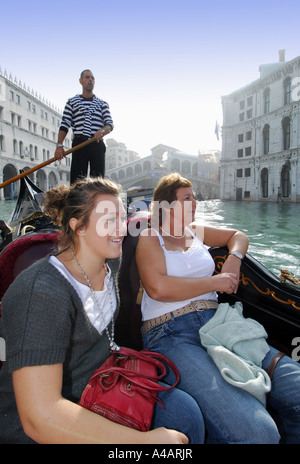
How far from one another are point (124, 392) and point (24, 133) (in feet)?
80.1

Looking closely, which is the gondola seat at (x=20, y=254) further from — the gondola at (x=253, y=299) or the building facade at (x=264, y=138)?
the building facade at (x=264, y=138)

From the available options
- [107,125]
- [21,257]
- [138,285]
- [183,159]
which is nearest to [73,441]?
[21,257]

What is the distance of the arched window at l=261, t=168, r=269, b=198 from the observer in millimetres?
18688

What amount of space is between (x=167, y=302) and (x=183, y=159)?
31.9m

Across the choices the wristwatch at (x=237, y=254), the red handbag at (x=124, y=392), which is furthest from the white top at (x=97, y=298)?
the wristwatch at (x=237, y=254)

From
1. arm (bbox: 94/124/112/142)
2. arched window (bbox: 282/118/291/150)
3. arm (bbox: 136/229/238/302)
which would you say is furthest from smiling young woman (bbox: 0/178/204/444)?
arched window (bbox: 282/118/291/150)

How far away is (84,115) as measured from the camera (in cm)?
226

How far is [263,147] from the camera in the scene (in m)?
18.7

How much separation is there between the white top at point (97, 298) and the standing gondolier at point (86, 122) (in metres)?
1.49

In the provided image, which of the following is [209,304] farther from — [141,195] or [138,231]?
[141,195]

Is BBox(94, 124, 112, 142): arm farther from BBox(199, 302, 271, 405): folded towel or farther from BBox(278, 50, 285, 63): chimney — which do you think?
BBox(278, 50, 285, 63): chimney

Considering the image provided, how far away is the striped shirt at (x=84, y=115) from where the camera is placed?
2242mm

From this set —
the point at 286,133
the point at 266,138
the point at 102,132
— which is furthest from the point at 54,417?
the point at 266,138

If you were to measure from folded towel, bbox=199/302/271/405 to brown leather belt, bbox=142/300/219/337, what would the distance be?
0.27 ft
